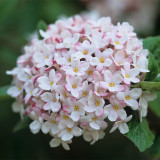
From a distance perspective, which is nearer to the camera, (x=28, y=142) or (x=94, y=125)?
(x=94, y=125)

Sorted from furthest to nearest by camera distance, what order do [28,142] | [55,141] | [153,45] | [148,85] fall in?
[28,142] < [153,45] < [55,141] < [148,85]

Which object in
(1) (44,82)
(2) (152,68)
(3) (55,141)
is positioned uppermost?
(1) (44,82)

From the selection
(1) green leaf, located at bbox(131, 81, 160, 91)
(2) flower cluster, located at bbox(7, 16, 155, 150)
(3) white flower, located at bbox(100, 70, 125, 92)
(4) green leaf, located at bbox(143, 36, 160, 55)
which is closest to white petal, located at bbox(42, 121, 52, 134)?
(2) flower cluster, located at bbox(7, 16, 155, 150)

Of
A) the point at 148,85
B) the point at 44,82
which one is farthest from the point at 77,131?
the point at 148,85

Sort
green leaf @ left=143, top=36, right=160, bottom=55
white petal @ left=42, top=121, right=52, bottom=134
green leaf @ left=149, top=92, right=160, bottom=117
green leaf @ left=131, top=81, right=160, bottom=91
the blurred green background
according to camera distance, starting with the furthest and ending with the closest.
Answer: the blurred green background < green leaf @ left=149, top=92, right=160, bottom=117 < green leaf @ left=143, top=36, right=160, bottom=55 < white petal @ left=42, top=121, right=52, bottom=134 < green leaf @ left=131, top=81, right=160, bottom=91

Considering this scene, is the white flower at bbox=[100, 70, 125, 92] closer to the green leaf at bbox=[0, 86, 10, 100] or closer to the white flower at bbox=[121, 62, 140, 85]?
the white flower at bbox=[121, 62, 140, 85]

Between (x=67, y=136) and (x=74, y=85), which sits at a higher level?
(x=74, y=85)

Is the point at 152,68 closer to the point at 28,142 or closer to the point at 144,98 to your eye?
the point at 144,98

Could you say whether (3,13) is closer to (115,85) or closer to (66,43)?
(66,43)
